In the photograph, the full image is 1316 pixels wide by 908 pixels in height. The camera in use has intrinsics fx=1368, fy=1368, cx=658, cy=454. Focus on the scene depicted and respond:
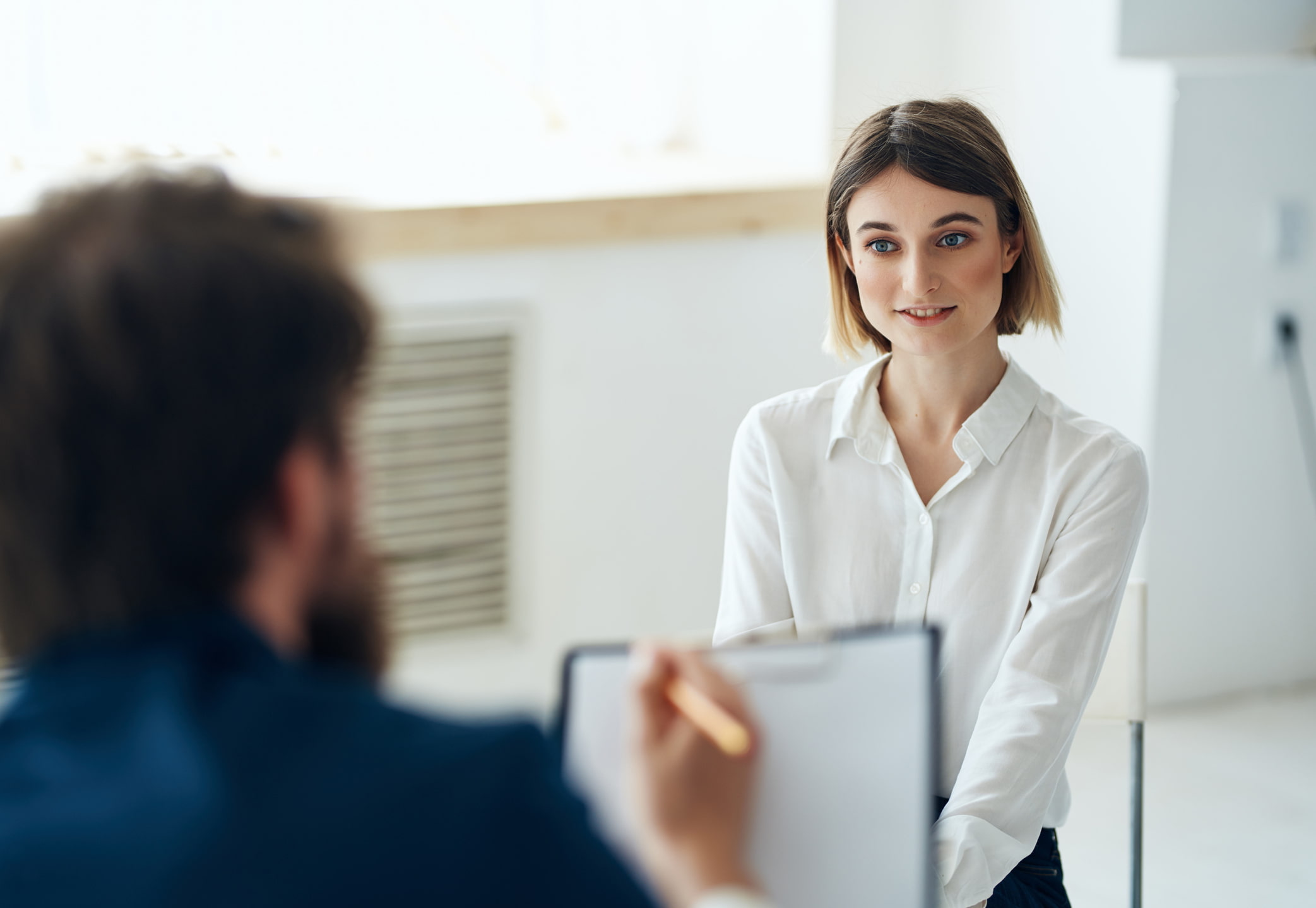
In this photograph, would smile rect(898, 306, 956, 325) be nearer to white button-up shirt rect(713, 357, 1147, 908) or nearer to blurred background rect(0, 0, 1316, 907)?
white button-up shirt rect(713, 357, 1147, 908)

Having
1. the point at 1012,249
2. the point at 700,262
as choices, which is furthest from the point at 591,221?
the point at 1012,249

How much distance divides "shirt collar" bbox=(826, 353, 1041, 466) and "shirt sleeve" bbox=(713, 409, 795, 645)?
78 millimetres

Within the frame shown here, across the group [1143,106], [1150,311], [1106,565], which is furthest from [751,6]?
[1106,565]

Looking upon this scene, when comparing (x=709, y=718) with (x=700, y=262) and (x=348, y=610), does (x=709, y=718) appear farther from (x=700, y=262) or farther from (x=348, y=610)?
(x=700, y=262)

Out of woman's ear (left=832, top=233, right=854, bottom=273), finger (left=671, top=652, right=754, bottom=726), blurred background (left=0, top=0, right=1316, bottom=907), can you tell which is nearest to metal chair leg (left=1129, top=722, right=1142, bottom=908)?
woman's ear (left=832, top=233, right=854, bottom=273)

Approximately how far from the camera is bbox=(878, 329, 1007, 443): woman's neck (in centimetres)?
136

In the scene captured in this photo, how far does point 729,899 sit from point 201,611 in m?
0.26

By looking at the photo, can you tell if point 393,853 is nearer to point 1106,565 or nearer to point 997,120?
point 1106,565

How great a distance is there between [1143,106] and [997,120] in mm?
285

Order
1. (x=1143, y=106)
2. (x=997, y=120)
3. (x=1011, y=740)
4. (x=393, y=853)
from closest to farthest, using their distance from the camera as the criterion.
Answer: (x=393, y=853) < (x=1011, y=740) < (x=1143, y=106) < (x=997, y=120)

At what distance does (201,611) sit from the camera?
531 millimetres

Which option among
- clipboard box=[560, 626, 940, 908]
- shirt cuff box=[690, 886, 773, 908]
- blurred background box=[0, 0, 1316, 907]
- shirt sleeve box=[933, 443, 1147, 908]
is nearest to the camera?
shirt cuff box=[690, 886, 773, 908]

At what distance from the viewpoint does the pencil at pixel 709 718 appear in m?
0.64

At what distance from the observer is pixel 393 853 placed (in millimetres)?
490
